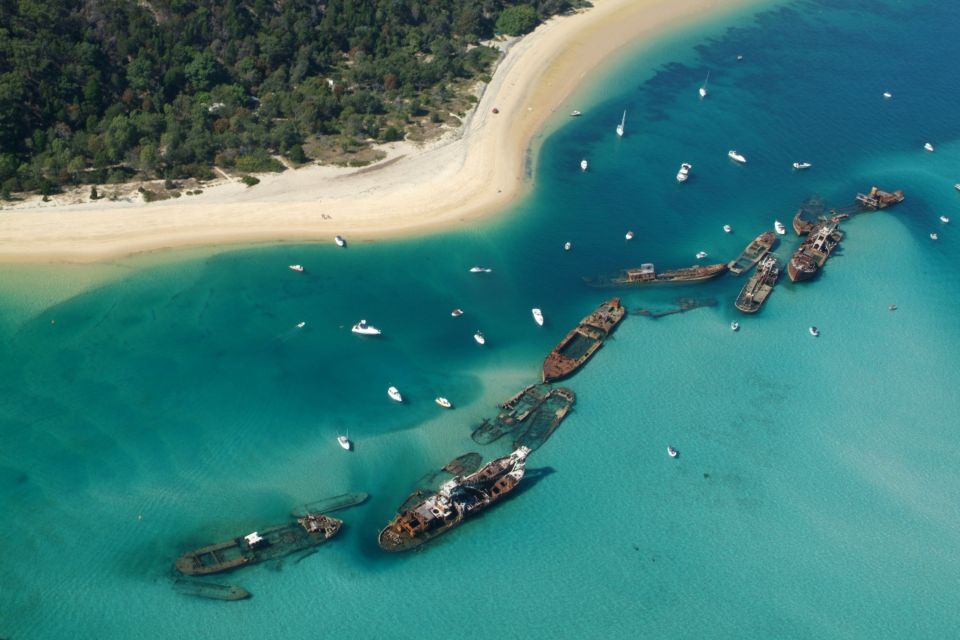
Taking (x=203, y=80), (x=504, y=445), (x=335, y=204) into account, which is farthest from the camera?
(x=203, y=80)

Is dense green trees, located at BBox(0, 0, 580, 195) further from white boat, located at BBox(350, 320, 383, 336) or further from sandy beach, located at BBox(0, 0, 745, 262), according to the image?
white boat, located at BBox(350, 320, 383, 336)

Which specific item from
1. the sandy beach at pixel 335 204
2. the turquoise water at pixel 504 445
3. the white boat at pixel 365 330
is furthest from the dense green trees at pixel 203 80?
the white boat at pixel 365 330

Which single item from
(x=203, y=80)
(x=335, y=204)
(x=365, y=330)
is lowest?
(x=365, y=330)

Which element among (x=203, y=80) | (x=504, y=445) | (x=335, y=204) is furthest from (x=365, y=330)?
(x=203, y=80)

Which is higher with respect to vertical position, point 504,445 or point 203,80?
point 203,80

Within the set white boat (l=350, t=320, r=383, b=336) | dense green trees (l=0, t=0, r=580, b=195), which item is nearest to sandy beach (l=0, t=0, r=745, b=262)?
dense green trees (l=0, t=0, r=580, b=195)

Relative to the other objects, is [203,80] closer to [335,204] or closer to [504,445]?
[335,204]
